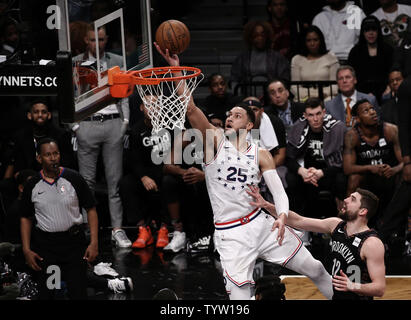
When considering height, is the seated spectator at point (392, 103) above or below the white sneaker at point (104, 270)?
above

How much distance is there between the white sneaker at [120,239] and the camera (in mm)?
8141

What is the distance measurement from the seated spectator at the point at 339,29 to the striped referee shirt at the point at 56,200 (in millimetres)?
4562

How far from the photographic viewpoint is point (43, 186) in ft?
21.3

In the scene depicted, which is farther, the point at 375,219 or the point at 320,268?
the point at 375,219

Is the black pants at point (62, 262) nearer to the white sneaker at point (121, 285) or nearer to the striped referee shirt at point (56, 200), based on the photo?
the striped referee shirt at point (56, 200)

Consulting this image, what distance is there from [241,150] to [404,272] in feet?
7.65

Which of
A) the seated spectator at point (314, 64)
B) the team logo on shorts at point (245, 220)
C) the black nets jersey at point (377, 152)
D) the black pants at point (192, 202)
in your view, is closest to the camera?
the team logo on shorts at point (245, 220)

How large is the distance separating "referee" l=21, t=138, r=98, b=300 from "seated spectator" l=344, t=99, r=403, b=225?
3049 mm

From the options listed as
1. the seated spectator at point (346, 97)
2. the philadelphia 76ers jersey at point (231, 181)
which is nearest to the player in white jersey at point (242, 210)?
the philadelphia 76ers jersey at point (231, 181)

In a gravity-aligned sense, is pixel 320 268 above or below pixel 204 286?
above

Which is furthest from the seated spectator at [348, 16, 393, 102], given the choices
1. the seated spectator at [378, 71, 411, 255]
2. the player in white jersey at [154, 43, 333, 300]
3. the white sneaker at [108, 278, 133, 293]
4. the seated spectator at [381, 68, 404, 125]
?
the white sneaker at [108, 278, 133, 293]

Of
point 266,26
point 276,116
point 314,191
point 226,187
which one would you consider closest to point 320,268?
point 226,187

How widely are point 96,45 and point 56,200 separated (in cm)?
149

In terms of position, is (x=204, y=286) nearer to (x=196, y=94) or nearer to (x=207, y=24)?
(x=196, y=94)
